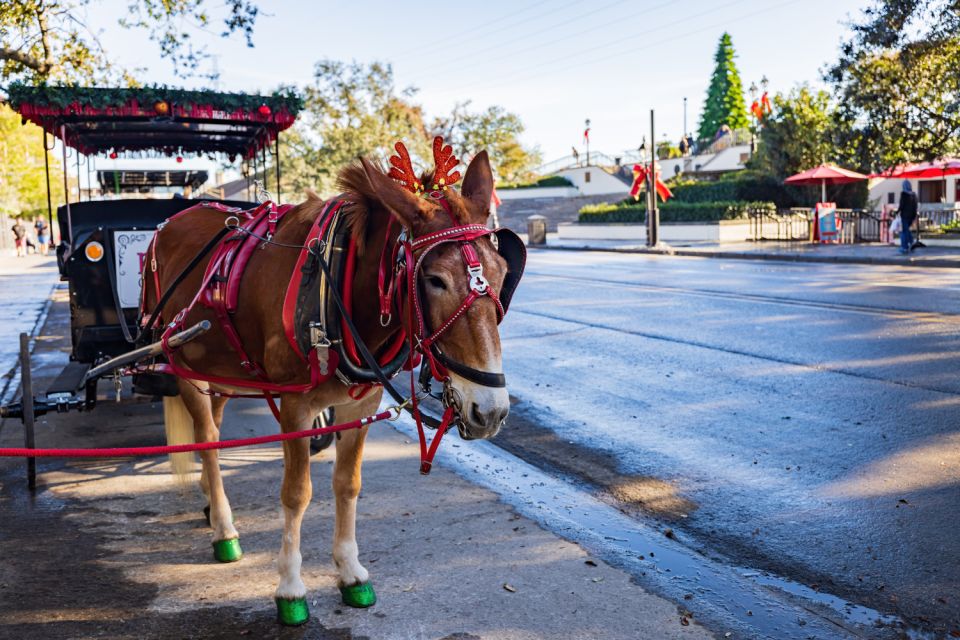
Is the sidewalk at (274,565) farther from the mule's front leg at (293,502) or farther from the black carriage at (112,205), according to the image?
the black carriage at (112,205)

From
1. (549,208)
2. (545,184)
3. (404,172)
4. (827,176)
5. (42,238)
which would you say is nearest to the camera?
(404,172)

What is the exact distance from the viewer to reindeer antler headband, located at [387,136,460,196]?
11.0ft

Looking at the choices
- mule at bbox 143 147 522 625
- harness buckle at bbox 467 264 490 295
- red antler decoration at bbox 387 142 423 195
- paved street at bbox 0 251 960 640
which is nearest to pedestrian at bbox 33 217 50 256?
paved street at bbox 0 251 960 640

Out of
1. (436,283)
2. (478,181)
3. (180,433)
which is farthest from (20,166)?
(436,283)

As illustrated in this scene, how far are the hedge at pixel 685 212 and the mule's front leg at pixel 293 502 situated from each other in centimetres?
3466

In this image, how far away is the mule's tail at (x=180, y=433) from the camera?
5387mm

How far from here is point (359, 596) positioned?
396 centimetres

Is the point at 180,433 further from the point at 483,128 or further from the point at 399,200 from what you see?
the point at 483,128

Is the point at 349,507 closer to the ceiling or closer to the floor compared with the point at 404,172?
closer to the floor

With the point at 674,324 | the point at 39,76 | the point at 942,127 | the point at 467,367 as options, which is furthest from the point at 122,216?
the point at 942,127

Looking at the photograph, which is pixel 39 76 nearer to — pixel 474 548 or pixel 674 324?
pixel 674 324

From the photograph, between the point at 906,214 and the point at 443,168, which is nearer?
the point at 443,168

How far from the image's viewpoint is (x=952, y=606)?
3.90 metres

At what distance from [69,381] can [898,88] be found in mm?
28370
